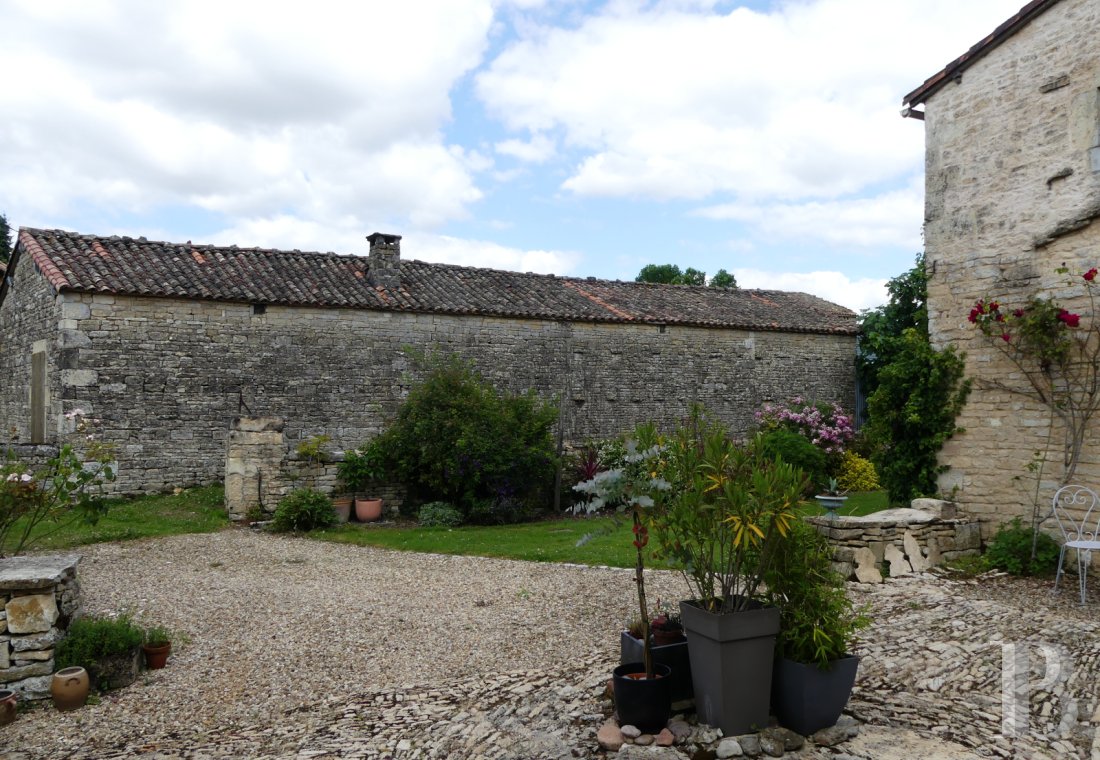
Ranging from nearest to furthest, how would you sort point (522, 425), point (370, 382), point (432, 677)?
1. point (432, 677)
2. point (522, 425)
3. point (370, 382)

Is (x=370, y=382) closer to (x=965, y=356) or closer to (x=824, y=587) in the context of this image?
(x=965, y=356)

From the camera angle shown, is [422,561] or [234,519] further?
[234,519]

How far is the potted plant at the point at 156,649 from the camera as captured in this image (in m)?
5.41

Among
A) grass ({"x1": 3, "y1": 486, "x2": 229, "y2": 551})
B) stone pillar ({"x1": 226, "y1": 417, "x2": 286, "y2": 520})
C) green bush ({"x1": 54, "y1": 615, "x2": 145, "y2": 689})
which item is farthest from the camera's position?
stone pillar ({"x1": 226, "y1": 417, "x2": 286, "y2": 520})

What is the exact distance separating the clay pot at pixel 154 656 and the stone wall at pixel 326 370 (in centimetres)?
855

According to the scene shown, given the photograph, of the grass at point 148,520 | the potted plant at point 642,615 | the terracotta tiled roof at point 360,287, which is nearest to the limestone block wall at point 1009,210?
the potted plant at point 642,615

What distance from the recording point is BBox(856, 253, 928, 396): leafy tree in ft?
61.2

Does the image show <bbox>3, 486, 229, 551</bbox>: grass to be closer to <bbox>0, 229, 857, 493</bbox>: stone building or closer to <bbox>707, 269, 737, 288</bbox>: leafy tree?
<bbox>0, 229, 857, 493</bbox>: stone building

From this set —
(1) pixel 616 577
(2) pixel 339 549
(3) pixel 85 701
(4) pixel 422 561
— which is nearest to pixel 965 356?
(1) pixel 616 577

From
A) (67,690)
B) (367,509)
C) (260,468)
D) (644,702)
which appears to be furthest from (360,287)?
(644,702)

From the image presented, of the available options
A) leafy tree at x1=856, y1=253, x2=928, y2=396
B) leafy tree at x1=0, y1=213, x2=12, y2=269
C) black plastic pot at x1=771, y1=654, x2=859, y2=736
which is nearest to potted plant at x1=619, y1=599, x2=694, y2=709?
black plastic pot at x1=771, y1=654, x2=859, y2=736

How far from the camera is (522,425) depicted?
13.1m

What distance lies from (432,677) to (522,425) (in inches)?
312

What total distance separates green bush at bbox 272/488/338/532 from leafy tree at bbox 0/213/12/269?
68.2 feet
